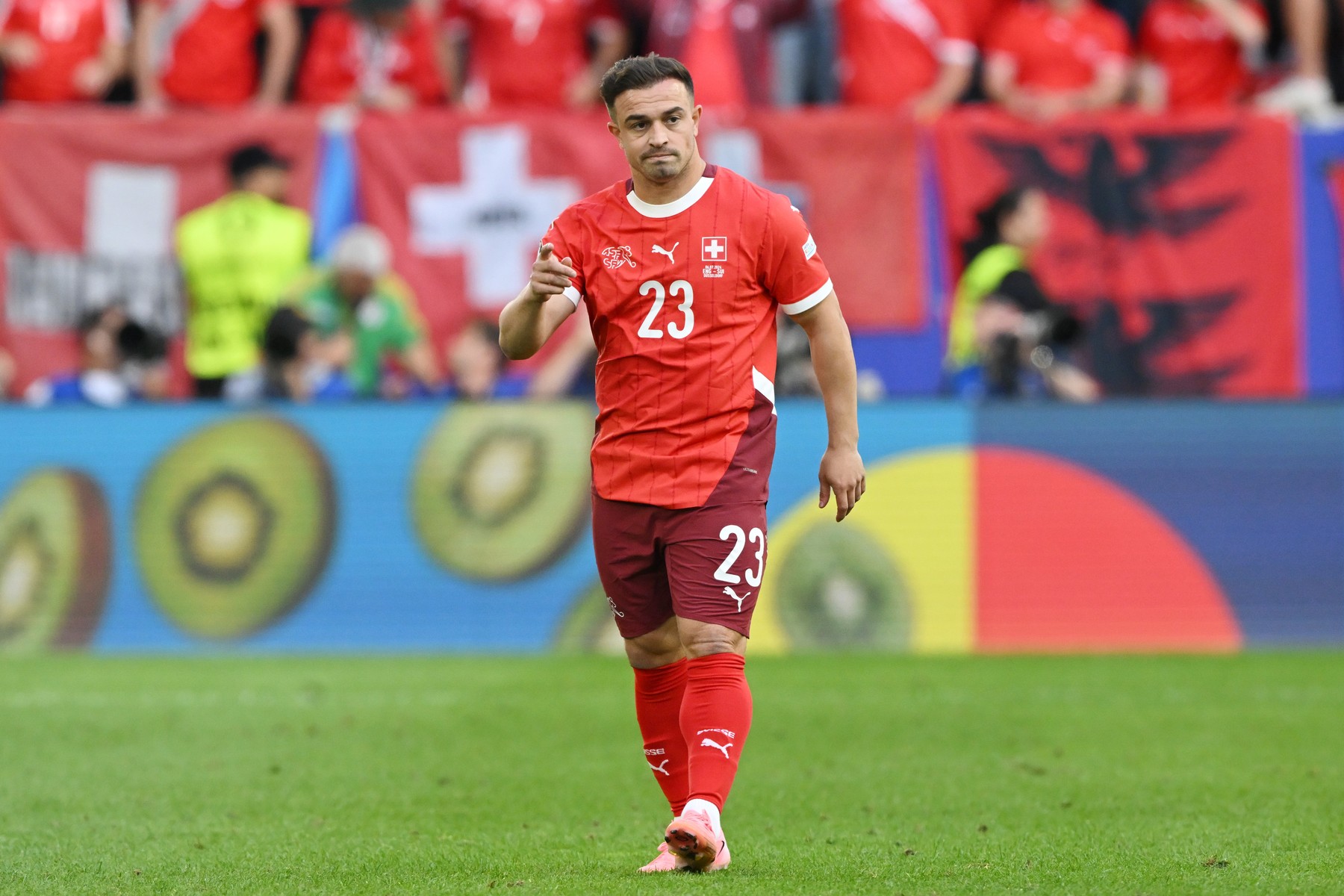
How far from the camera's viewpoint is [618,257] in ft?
16.6

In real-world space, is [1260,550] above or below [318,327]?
below

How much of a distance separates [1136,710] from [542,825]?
384 cm

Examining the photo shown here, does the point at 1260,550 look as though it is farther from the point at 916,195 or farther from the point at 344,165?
the point at 344,165

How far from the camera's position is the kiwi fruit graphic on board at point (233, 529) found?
11117 mm

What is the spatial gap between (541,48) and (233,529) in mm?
4703

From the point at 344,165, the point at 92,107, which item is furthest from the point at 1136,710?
the point at 92,107

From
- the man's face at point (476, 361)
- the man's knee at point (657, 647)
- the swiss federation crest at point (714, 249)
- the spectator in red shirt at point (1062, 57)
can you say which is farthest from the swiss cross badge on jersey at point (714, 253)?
the spectator in red shirt at point (1062, 57)

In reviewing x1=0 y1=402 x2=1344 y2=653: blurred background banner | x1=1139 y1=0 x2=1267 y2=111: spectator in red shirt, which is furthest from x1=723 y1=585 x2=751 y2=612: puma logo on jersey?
x1=1139 y1=0 x2=1267 y2=111: spectator in red shirt

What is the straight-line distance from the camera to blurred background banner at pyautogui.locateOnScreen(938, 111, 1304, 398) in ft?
42.7

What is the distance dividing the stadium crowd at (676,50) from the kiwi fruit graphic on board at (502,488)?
3.43 metres

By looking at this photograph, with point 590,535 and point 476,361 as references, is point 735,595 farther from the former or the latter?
point 476,361

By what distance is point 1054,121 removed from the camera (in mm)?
13102

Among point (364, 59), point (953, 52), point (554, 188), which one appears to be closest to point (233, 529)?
point (554, 188)

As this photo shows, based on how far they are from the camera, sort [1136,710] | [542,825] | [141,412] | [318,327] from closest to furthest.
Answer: [542,825] → [1136,710] → [141,412] → [318,327]
